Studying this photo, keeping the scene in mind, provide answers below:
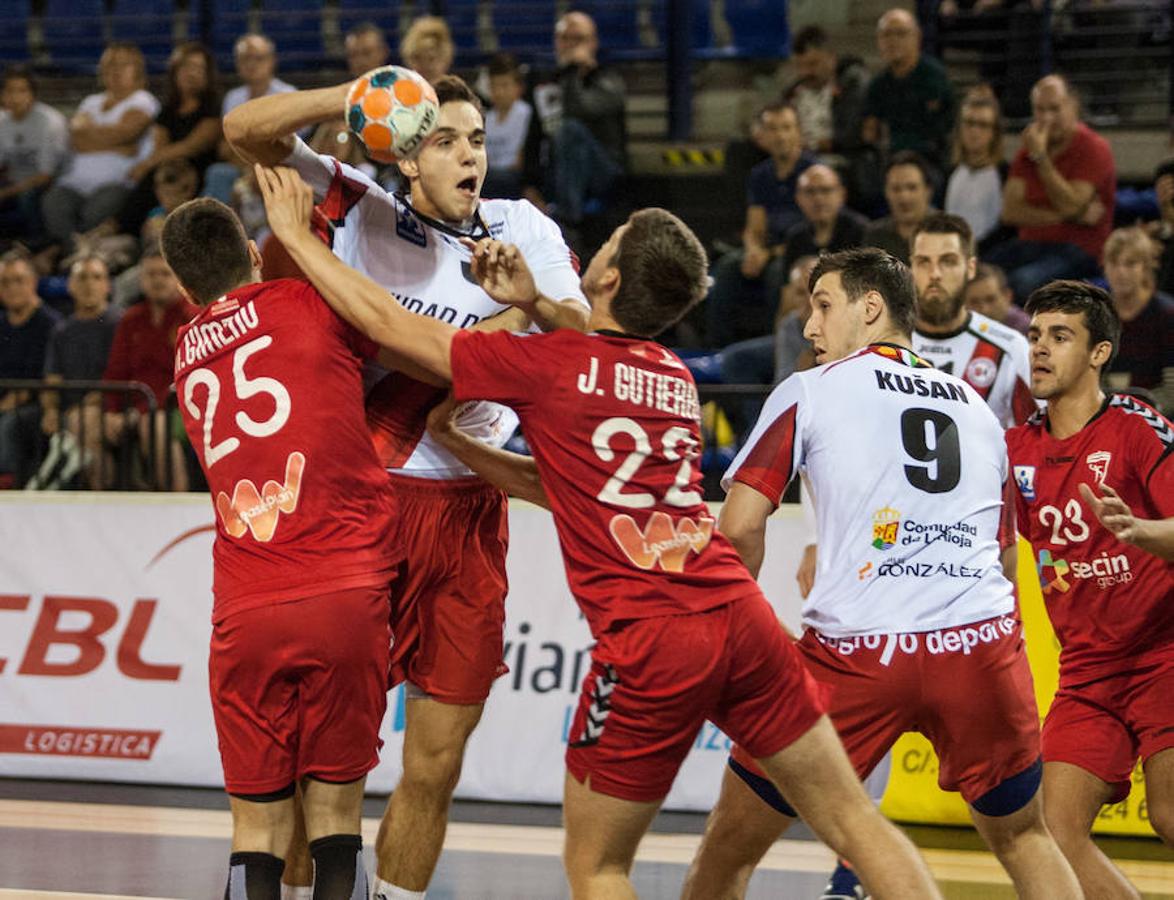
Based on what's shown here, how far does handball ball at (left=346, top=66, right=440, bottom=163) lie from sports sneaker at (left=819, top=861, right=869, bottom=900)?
3139 millimetres

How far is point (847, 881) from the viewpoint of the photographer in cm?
633

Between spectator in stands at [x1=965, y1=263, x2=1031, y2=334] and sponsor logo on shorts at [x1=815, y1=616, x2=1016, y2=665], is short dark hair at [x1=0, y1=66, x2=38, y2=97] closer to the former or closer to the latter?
spectator in stands at [x1=965, y1=263, x2=1031, y2=334]

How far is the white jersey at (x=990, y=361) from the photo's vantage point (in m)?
7.68

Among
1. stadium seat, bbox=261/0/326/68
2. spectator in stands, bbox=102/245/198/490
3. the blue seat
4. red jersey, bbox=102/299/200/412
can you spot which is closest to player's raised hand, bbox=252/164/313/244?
spectator in stands, bbox=102/245/198/490

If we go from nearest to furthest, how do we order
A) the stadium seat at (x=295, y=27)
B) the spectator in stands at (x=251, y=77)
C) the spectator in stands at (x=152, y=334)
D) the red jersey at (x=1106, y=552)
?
1. the red jersey at (x=1106, y=552)
2. the spectator in stands at (x=152, y=334)
3. the spectator in stands at (x=251, y=77)
4. the stadium seat at (x=295, y=27)

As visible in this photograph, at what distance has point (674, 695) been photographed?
14.9 ft

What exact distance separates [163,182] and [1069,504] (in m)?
8.82

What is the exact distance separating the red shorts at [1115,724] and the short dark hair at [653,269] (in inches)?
81.2

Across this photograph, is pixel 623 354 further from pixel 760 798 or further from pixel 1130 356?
pixel 1130 356

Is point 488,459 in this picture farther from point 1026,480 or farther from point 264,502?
point 1026,480

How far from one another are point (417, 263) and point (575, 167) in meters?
7.27

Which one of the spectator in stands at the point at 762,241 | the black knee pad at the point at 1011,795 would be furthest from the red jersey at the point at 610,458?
the spectator in stands at the point at 762,241

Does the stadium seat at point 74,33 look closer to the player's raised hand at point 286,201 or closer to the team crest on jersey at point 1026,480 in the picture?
the player's raised hand at point 286,201

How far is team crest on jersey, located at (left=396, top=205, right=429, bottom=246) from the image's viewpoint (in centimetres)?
546
